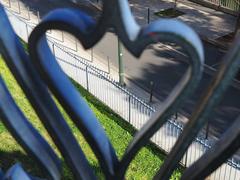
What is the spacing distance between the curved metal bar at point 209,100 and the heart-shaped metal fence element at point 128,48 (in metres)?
0.27

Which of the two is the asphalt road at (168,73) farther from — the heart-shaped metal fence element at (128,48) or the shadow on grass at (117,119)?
the heart-shaped metal fence element at (128,48)

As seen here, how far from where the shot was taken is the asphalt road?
17047 mm

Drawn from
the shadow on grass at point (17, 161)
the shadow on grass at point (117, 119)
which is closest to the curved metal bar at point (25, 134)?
the shadow on grass at point (17, 161)

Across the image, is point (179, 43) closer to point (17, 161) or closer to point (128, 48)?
point (128, 48)

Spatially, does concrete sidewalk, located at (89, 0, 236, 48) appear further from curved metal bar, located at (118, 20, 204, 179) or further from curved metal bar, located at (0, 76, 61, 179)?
curved metal bar, located at (118, 20, 204, 179)

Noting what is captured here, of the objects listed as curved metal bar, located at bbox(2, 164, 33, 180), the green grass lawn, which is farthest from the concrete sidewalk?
curved metal bar, located at bbox(2, 164, 33, 180)

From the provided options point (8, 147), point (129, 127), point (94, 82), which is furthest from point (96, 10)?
point (8, 147)

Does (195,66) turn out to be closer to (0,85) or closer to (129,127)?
(0,85)

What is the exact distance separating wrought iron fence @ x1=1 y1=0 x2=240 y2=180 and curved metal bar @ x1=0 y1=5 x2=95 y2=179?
5772 mm

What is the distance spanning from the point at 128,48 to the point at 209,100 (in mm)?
1420

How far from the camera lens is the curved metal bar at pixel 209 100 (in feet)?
21.1

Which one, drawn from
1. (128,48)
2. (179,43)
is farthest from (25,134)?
(179,43)

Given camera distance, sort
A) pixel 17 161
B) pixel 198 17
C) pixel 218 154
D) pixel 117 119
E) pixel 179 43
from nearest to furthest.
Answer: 1. pixel 179 43
2. pixel 218 154
3. pixel 17 161
4. pixel 117 119
5. pixel 198 17

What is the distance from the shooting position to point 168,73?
19953 mm
